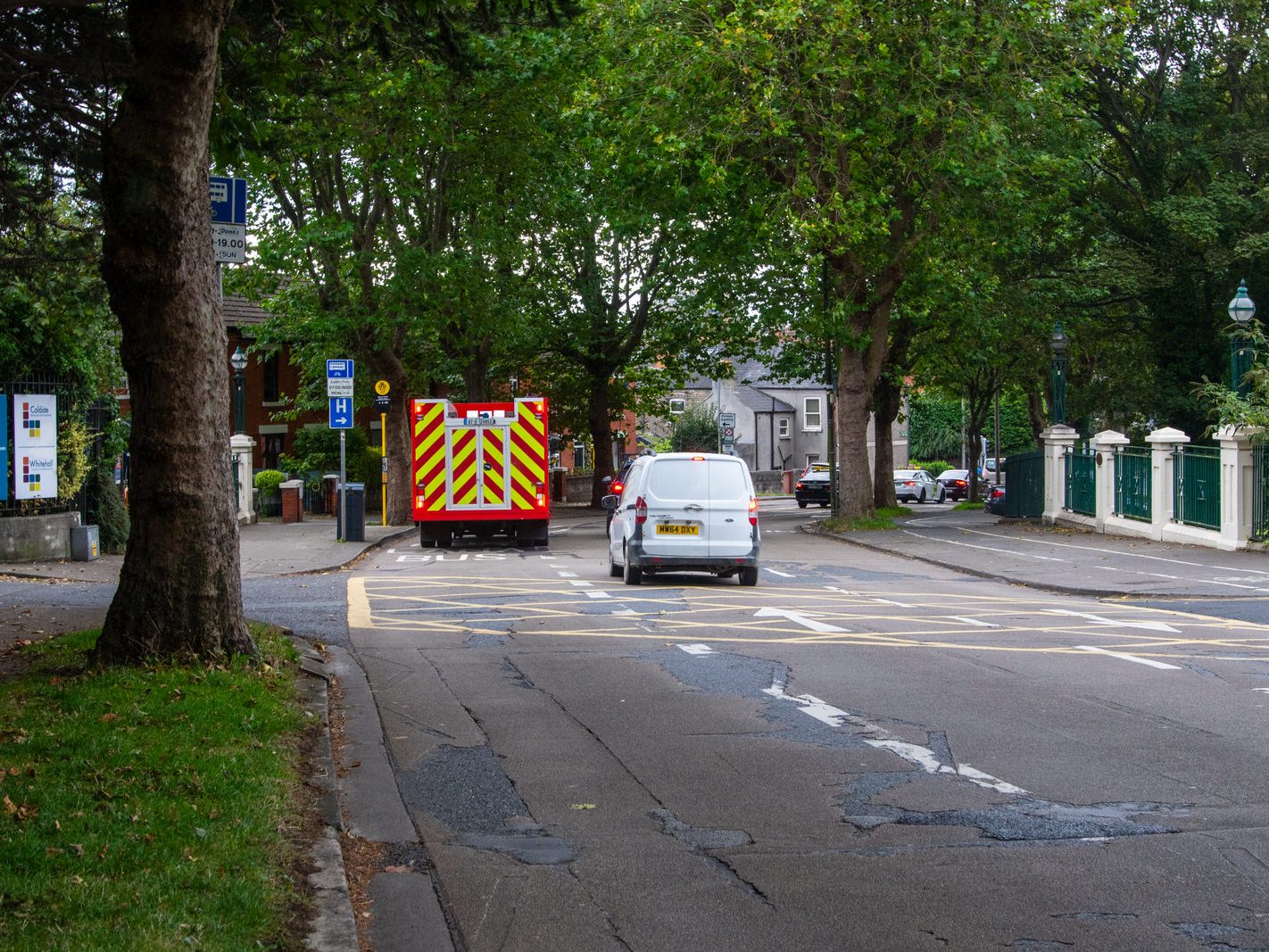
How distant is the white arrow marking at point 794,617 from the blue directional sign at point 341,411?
45.0ft

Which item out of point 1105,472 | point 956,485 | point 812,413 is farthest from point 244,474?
point 812,413

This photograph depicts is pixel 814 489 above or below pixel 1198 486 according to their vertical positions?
below

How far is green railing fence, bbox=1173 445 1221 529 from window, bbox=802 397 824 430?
211 feet

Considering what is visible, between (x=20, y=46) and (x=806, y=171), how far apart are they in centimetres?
1808

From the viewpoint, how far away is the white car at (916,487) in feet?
208

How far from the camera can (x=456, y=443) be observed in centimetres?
2612

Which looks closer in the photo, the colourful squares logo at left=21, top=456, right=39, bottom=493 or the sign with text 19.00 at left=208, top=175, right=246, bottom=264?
the sign with text 19.00 at left=208, top=175, right=246, bottom=264

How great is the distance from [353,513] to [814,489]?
1115 inches

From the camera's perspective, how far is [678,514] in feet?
60.5

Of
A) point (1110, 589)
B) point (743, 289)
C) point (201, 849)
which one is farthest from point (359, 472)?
point (201, 849)

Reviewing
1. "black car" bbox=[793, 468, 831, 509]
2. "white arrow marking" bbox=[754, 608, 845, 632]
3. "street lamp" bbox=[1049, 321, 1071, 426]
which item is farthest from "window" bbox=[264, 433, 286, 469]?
"white arrow marking" bbox=[754, 608, 845, 632]

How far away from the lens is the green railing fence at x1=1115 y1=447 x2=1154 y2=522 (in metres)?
27.2

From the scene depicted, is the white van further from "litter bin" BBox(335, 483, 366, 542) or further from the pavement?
"litter bin" BBox(335, 483, 366, 542)

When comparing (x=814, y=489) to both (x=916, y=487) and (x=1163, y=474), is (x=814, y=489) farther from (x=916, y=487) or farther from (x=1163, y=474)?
(x=1163, y=474)
